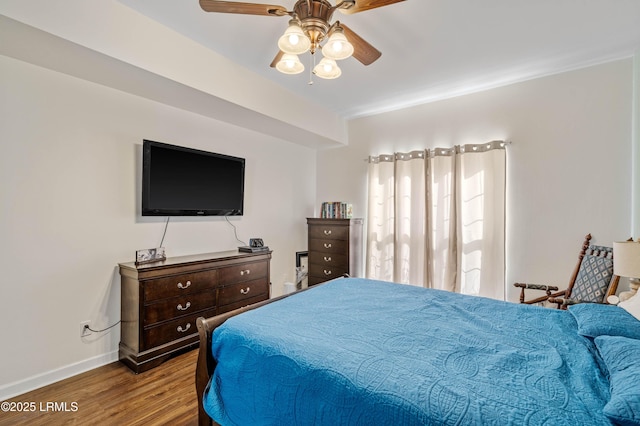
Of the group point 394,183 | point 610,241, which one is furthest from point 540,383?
point 394,183

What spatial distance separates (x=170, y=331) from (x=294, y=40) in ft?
8.14

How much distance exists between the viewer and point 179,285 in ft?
8.49

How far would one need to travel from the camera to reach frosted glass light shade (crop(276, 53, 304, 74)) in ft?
6.34

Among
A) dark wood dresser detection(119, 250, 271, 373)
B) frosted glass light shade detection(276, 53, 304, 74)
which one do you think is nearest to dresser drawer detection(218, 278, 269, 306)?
dark wood dresser detection(119, 250, 271, 373)

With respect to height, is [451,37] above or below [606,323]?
above

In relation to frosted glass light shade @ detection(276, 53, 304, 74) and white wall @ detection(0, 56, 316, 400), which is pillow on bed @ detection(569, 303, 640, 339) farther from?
white wall @ detection(0, 56, 316, 400)

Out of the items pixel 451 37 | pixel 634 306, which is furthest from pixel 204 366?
pixel 451 37

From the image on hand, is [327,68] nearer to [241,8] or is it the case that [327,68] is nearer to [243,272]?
[241,8]

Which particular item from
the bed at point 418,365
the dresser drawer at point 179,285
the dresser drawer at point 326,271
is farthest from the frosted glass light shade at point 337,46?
the dresser drawer at point 326,271

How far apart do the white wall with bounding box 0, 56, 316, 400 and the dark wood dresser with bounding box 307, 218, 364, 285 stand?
1722 millimetres

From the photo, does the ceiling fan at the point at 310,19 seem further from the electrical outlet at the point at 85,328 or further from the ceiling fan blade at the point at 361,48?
the electrical outlet at the point at 85,328

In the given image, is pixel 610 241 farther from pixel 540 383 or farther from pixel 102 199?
pixel 102 199

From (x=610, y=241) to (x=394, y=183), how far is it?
2.13 m

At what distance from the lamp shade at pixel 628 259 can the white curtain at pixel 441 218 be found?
1.13 m
